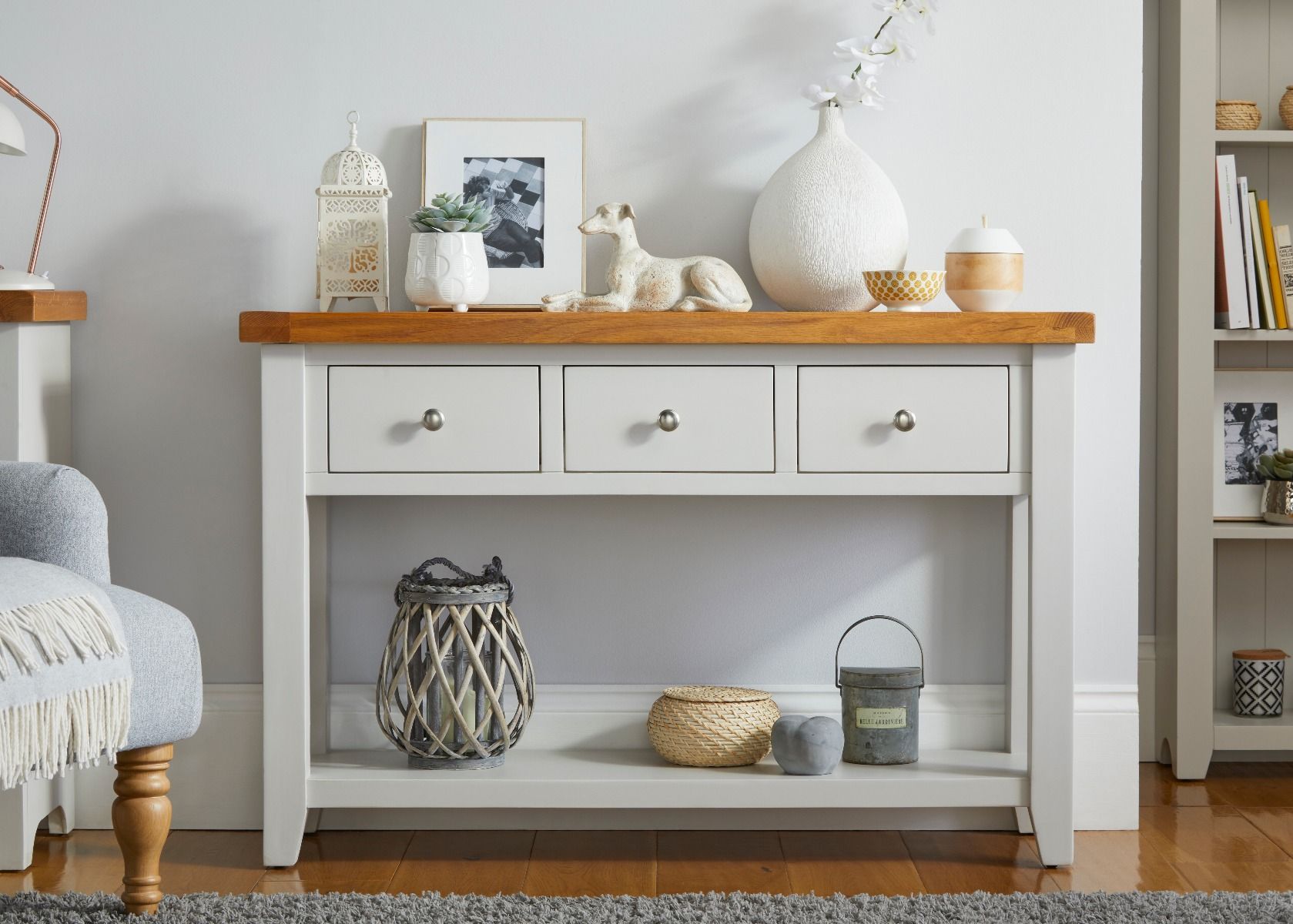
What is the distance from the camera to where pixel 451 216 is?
6.14 feet

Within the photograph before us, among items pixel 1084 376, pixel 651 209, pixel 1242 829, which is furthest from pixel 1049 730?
pixel 651 209

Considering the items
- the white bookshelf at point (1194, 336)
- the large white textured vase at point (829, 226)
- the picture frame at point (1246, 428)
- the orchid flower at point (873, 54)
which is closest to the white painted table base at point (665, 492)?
the large white textured vase at point (829, 226)

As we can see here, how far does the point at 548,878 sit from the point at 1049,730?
75 cm

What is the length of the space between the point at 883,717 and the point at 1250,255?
118 centimetres

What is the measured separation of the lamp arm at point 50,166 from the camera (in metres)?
1.95

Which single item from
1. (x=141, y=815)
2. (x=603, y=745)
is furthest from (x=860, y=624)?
(x=141, y=815)

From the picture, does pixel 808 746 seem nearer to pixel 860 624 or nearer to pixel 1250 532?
pixel 860 624

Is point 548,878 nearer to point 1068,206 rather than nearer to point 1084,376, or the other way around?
point 1084,376

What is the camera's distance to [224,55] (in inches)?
81.5

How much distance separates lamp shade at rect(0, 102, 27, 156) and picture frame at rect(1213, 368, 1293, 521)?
7.21 ft

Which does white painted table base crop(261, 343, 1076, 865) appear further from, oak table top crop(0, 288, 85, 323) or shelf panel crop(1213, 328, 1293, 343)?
shelf panel crop(1213, 328, 1293, 343)

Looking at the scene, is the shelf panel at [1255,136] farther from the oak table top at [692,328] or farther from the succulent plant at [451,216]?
the succulent plant at [451,216]

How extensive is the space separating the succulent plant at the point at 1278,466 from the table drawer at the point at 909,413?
958 millimetres

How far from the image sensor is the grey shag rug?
62.9 inches
